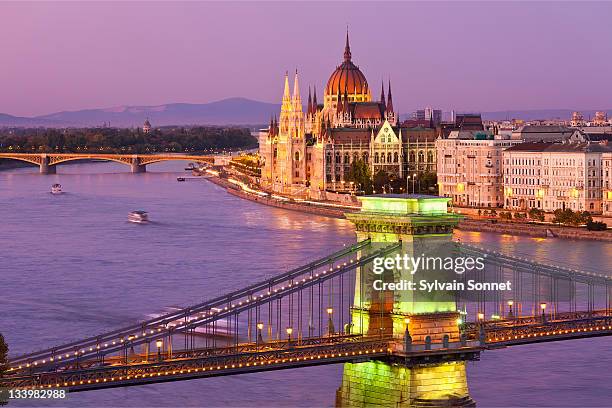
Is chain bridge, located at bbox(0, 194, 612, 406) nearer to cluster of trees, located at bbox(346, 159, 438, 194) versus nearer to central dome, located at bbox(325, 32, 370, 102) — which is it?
cluster of trees, located at bbox(346, 159, 438, 194)

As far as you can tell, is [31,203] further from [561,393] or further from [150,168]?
[150,168]

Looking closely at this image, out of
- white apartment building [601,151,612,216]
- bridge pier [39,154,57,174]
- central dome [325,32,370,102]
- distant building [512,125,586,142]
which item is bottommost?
bridge pier [39,154,57,174]

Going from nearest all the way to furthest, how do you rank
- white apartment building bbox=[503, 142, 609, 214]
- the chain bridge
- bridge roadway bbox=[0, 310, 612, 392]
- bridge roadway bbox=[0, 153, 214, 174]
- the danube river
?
bridge roadway bbox=[0, 310, 612, 392] < the chain bridge < the danube river < white apartment building bbox=[503, 142, 609, 214] < bridge roadway bbox=[0, 153, 214, 174]

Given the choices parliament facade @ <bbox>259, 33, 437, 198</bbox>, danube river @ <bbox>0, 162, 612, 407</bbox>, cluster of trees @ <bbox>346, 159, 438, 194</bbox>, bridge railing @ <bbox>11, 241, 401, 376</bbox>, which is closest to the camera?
bridge railing @ <bbox>11, 241, 401, 376</bbox>

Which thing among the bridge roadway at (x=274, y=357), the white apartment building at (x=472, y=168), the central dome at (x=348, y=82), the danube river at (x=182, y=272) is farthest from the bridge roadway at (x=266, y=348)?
the central dome at (x=348, y=82)

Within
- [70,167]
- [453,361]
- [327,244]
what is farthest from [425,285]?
[70,167]

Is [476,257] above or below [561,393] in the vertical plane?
above

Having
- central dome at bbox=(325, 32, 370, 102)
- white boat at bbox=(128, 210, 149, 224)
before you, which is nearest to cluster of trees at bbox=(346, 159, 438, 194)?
central dome at bbox=(325, 32, 370, 102)
